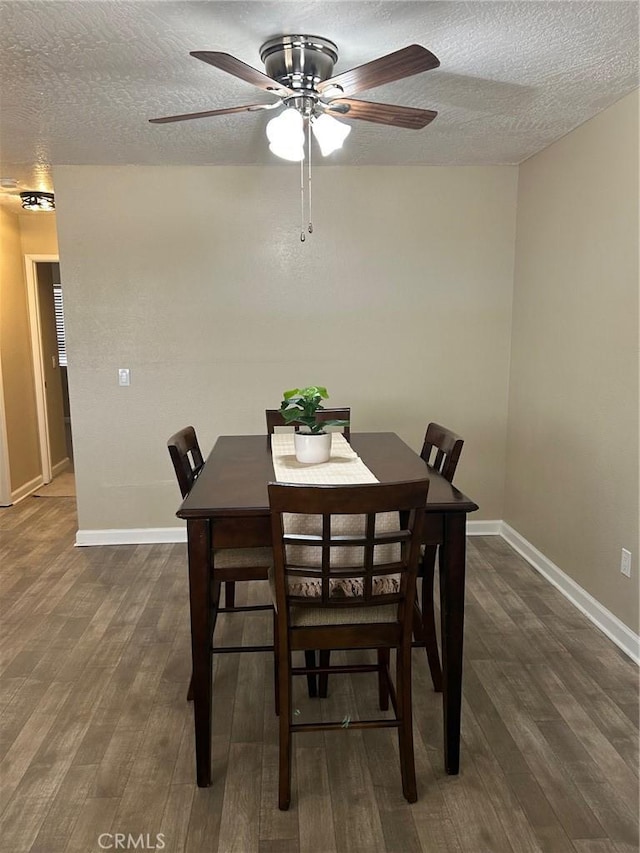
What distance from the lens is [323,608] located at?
5.93 ft

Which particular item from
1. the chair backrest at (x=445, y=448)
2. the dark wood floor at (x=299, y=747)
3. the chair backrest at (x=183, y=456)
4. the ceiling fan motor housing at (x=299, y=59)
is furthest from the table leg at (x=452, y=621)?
Answer: the ceiling fan motor housing at (x=299, y=59)

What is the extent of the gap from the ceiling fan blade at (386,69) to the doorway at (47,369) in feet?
12.8

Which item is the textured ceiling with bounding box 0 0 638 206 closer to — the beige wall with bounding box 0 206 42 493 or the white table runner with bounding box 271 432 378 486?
the white table runner with bounding box 271 432 378 486

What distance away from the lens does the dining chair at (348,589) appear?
166cm

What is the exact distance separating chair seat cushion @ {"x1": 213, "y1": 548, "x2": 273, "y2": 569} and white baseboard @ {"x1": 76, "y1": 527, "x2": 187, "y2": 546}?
78.2 inches

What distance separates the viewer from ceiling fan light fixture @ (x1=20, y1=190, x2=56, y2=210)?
14.3 feet

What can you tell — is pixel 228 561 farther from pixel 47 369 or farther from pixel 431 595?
pixel 47 369

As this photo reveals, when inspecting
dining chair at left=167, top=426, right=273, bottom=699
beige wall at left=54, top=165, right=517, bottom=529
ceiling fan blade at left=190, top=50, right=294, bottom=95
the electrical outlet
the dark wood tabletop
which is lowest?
the electrical outlet

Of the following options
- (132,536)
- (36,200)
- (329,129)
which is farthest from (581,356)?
(36,200)

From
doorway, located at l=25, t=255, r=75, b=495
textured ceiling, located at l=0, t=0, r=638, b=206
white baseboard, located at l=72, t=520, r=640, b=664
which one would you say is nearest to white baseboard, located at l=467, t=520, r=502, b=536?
white baseboard, located at l=72, t=520, r=640, b=664

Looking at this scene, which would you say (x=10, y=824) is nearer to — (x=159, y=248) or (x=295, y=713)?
(x=295, y=713)

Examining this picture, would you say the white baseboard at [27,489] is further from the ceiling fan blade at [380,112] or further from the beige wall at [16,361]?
the ceiling fan blade at [380,112]

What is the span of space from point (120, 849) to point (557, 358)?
9.66 ft

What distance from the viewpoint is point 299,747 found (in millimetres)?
2090
